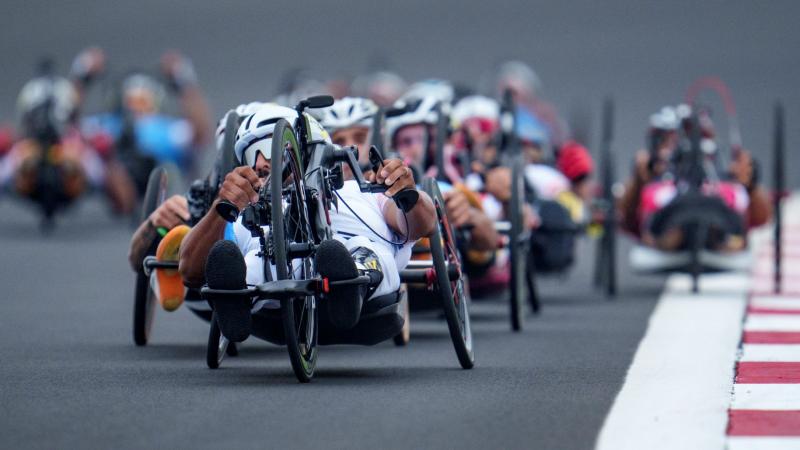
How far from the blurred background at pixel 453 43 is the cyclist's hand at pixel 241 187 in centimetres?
3125

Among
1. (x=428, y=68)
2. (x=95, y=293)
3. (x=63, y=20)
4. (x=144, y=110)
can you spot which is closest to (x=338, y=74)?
(x=428, y=68)

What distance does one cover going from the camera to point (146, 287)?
10.4 meters

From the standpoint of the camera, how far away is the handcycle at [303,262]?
8.09m

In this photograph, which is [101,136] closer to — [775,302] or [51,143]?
[51,143]

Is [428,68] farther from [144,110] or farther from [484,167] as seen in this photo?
[484,167]

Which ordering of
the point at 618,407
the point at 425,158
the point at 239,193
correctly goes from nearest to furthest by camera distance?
the point at 618,407 → the point at 239,193 → the point at 425,158

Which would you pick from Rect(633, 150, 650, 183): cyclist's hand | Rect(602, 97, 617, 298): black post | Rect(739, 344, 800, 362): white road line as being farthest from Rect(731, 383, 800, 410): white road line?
Rect(633, 150, 650, 183): cyclist's hand

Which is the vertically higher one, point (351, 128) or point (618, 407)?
point (351, 128)

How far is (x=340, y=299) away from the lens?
8391 mm

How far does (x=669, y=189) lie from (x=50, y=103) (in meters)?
9.93

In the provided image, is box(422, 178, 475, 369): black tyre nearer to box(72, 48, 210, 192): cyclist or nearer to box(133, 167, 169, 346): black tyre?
box(133, 167, 169, 346): black tyre

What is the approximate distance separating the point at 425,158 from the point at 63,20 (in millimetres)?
32370

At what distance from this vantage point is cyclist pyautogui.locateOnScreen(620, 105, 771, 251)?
48.2 ft

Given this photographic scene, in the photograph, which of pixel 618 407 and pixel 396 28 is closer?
pixel 618 407
